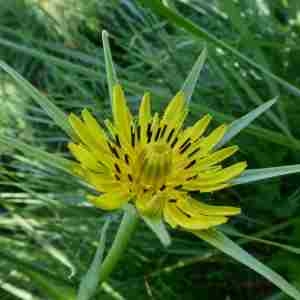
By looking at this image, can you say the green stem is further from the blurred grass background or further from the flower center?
the blurred grass background

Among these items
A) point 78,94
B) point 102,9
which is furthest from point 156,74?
point 102,9

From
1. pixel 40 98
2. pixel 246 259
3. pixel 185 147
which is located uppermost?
pixel 40 98

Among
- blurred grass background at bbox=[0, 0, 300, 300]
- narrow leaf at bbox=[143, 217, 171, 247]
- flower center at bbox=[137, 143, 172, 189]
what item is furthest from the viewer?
blurred grass background at bbox=[0, 0, 300, 300]

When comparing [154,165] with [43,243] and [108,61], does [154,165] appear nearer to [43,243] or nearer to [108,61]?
[108,61]

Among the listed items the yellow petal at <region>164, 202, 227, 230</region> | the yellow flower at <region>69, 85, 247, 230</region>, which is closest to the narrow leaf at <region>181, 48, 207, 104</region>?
the yellow flower at <region>69, 85, 247, 230</region>

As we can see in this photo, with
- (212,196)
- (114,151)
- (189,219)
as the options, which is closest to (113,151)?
(114,151)

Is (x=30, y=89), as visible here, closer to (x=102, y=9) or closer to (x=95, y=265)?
(x=95, y=265)

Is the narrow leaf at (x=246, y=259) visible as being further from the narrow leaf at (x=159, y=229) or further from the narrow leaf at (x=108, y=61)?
the narrow leaf at (x=108, y=61)
